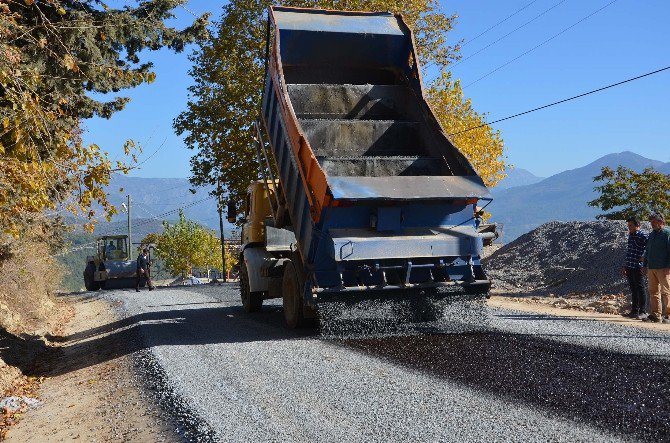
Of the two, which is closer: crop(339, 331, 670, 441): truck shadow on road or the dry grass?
crop(339, 331, 670, 441): truck shadow on road

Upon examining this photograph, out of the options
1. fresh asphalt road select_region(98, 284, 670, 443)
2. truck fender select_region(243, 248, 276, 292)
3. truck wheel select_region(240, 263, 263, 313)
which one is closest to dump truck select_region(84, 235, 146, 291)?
truck wheel select_region(240, 263, 263, 313)

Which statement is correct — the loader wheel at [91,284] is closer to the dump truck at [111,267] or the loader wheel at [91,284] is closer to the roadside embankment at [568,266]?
the dump truck at [111,267]

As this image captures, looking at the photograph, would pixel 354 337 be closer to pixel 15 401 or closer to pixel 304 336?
pixel 304 336

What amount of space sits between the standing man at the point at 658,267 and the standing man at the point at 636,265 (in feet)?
1.33

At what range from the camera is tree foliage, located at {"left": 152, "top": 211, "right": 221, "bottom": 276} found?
80812 millimetres

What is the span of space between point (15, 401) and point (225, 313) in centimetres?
626

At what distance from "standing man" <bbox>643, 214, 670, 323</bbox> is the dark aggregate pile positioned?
5462 mm

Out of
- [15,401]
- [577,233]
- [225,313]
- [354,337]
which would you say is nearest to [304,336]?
[354,337]

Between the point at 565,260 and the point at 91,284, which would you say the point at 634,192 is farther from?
the point at 91,284

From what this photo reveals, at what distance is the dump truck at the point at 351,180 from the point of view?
935 cm

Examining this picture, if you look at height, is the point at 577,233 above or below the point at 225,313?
above

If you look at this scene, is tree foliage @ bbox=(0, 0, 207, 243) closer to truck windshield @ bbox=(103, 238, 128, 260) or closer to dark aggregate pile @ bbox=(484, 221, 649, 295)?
dark aggregate pile @ bbox=(484, 221, 649, 295)

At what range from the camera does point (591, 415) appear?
5383 millimetres

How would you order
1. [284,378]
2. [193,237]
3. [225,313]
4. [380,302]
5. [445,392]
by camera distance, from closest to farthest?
[445,392] < [284,378] < [380,302] < [225,313] < [193,237]
